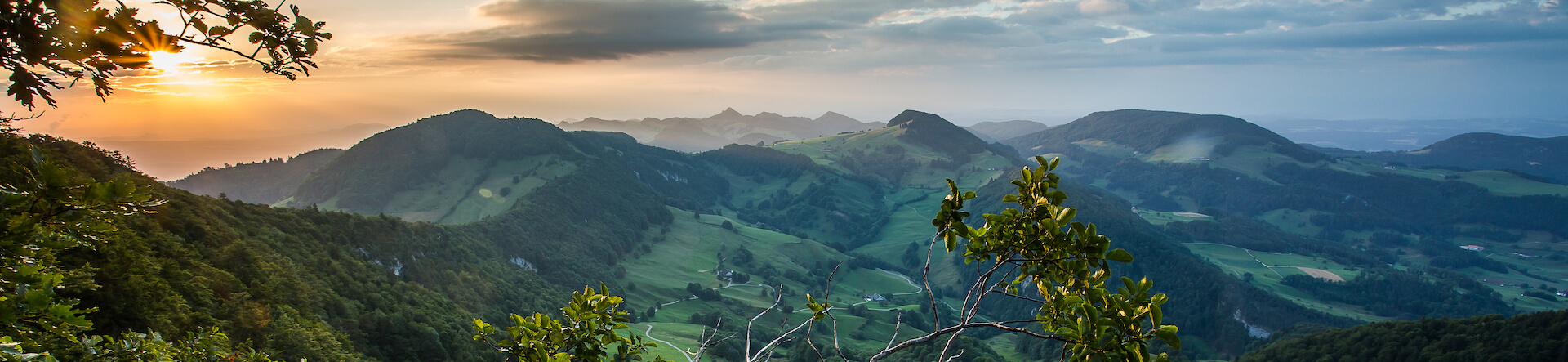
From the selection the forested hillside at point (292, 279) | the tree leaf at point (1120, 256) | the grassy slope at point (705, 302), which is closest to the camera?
the tree leaf at point (1120, 256)

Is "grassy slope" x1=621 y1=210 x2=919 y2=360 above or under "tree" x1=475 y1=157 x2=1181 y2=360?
under

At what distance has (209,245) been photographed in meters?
44.5

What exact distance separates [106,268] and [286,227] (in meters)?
47.3

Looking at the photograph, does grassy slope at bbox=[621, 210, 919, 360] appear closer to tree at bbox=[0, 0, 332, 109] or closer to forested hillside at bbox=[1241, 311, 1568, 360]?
forested hillside at bbox=[1241, 311, 1568, 360]

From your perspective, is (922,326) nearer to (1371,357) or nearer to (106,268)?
(1371,357)

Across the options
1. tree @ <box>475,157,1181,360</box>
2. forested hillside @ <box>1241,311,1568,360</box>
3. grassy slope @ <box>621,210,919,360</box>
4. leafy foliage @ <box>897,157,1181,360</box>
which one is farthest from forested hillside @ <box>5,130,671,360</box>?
forested hillside @ <box>1241,311,1568,360</box>

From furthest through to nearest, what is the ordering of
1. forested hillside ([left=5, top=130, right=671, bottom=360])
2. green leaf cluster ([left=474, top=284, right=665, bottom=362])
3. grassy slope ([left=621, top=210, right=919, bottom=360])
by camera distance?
grassy slope ([left=621, top=210, right=919, bottom=360])
forested hillside ([left=5, top=130, right=671, bottom=360])
green leaf cluster ([left=474, top=284, right=665, bottom=362])

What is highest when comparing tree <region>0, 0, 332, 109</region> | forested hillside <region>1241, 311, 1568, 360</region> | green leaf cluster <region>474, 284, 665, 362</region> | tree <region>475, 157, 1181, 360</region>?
tree <region>0, 0, 332, 109</region>

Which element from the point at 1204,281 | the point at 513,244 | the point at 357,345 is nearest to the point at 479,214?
the point at 513,244

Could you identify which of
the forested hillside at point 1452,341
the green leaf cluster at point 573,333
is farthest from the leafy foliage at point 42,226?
the forested hillside at point 1452,341

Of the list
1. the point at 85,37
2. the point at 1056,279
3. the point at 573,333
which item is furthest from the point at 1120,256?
the point at 85,37

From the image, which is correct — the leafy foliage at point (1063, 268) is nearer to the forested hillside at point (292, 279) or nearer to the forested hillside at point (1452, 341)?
the forested hillside at point (292, 279)

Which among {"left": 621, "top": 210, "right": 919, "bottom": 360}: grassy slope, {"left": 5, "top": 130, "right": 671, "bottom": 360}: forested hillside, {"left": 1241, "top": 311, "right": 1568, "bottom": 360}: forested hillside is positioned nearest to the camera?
{"left": 5, "top": 130, "right": 671, "bottom": 360}: forested hillside

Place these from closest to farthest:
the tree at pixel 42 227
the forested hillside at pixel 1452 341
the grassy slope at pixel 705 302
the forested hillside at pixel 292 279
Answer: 1. the tree at pixel 42 227
2. the forested hillside at pixel 292 279
3. the forested hillside at pixel 1452 341
4. the grassy slope at pixel 705 302
